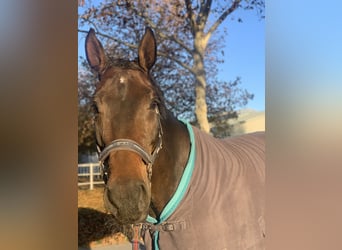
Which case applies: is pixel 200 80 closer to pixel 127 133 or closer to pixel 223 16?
pixel 223 16

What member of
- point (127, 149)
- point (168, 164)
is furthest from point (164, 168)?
point (127, 149)

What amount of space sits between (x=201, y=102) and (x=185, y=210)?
48cm

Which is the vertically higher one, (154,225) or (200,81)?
(200,81)

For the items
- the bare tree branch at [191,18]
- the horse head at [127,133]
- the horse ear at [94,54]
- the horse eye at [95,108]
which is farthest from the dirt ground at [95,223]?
the bare tree branch at [191,18]

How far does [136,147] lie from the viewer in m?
1.49

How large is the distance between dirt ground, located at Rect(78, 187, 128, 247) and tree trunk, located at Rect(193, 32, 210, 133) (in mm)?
535

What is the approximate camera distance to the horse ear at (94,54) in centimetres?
165

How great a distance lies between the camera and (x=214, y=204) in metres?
1.72

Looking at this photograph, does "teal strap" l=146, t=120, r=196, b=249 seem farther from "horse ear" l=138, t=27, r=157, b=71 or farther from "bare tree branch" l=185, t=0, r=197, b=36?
"bare tree branch" l=185, t=0, r=197, b=36

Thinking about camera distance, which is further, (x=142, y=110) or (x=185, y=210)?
(x=185, y=210)
